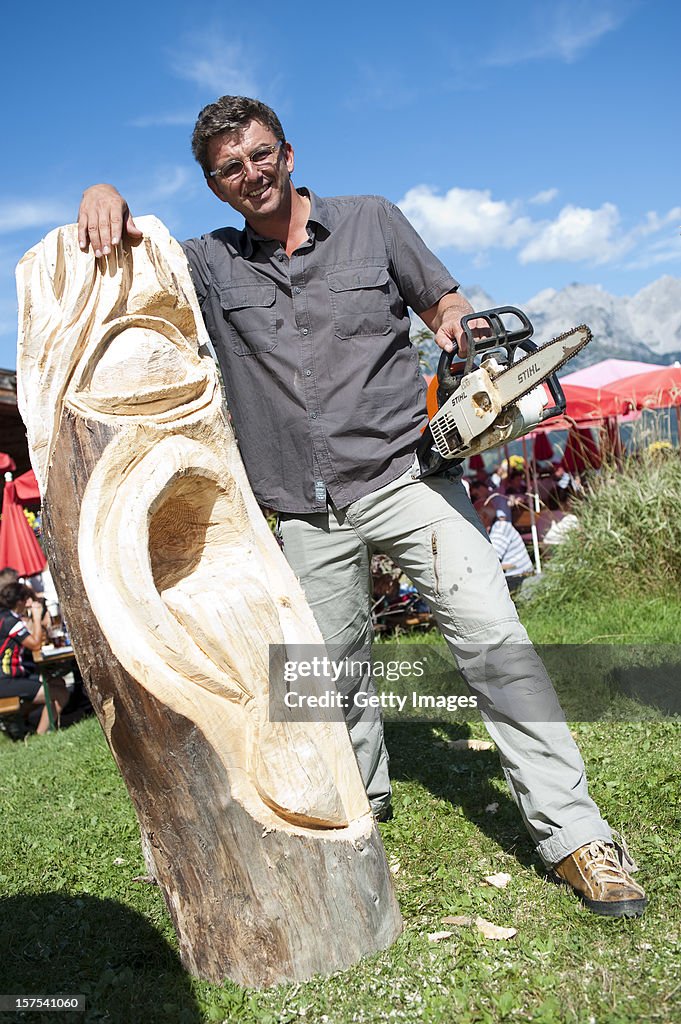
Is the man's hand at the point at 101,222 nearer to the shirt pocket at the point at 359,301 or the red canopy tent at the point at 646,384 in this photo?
the shirt pocket at the point at 359,301

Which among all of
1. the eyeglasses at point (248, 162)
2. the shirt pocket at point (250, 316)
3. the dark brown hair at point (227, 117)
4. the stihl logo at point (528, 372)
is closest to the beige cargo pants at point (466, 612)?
the stihl logo at point (528, 372)

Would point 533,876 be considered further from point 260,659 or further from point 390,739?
point 390,739

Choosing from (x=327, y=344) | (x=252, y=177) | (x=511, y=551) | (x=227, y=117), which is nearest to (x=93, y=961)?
(x=327, y=344)

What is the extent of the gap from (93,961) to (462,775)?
1.61 m

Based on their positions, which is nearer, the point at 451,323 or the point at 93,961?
the point at 93,961

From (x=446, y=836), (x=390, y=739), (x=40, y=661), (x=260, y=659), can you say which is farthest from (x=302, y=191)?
(x=40, y=661)

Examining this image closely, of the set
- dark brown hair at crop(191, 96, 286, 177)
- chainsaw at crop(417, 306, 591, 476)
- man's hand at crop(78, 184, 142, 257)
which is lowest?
chainsaw at crop(417, 306, 591, 476)

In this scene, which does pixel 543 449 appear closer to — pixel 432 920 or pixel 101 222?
Result: pixel 432 920

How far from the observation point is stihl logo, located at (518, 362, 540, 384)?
2121mm

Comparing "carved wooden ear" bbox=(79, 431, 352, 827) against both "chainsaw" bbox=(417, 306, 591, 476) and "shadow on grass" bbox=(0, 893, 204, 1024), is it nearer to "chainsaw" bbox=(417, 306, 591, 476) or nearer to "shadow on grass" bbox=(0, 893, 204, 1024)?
"shadow on grass" bbox=(0, 893, 204, 1024)

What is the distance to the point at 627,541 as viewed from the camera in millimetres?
5766

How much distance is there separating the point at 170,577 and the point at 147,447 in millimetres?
381

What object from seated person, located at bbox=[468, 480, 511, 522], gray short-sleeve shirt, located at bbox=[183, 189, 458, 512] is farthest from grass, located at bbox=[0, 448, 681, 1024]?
seated person, located at bbox=[468, 480, 511, 522]

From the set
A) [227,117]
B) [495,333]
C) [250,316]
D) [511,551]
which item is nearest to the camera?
[495,333]
